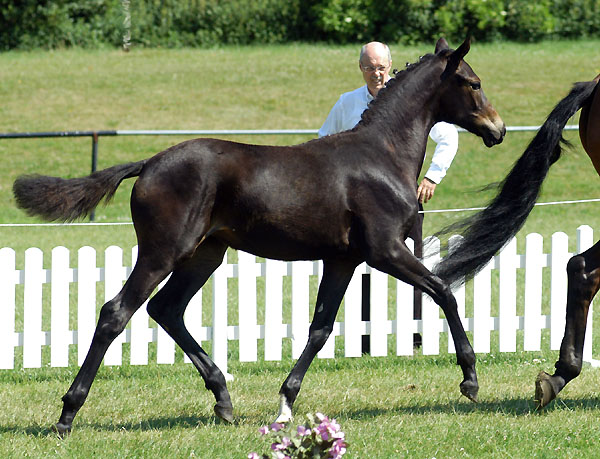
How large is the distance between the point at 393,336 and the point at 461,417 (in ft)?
8.05

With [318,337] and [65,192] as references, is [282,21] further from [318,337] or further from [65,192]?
[65,192]

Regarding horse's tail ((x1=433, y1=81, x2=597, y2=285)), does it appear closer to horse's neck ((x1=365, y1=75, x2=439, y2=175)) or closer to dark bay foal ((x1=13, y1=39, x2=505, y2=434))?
dark bay foal ((x1=13, y1=39, x2=505, y2=434))

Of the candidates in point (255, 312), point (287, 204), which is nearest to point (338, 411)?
point (287, 204)

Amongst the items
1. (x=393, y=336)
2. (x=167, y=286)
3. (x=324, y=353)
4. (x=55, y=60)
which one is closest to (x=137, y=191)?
(x=167, y=286)

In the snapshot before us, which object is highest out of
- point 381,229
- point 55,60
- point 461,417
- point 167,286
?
point 381,229

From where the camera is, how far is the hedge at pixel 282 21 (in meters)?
27.3

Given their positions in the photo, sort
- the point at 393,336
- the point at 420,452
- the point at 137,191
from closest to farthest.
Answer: the point at 420,452 < the point at 137,191 < the point at 393,336

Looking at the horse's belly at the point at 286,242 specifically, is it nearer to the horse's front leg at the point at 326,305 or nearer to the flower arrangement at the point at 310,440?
the horse's front leg at the point at 326,305

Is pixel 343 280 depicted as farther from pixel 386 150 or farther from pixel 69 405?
pixel 69 405

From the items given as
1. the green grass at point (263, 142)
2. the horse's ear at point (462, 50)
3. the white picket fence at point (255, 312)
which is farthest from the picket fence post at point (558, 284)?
the horse's ear at point (462, 50)

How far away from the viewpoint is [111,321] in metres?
4.83

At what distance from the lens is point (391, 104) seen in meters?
5.32

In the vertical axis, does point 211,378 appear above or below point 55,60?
above

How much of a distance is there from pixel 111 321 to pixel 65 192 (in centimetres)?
71
